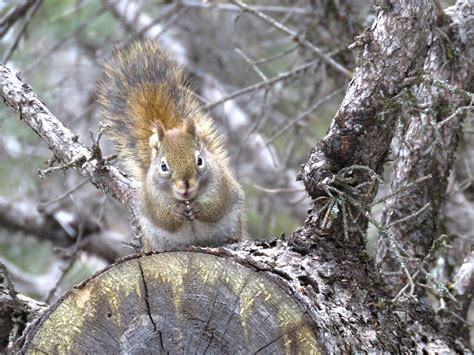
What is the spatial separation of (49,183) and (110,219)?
66cm

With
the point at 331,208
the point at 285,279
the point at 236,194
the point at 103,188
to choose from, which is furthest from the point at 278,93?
the point at 285,279

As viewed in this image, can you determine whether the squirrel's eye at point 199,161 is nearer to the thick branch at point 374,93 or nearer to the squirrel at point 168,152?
the squirrel at point 168,152

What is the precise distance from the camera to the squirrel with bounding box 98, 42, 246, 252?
315 cm

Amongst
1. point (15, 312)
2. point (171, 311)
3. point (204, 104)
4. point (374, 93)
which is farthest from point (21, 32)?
point (171, 311)

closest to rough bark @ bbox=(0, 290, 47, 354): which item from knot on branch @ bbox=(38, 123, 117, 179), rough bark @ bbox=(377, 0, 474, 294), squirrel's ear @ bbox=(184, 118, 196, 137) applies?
knot on branch @ bbox=(38, 123, 117, 179)

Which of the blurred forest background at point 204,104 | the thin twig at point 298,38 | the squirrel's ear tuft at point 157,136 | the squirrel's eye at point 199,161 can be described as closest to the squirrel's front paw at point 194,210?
the squirrel's eye at point 199,161

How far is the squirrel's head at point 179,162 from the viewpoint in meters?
3.08

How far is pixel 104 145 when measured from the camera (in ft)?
21.3

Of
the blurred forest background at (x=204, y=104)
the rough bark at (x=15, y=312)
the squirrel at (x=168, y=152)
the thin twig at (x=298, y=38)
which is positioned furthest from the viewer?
the blurred forest background at (x=204, y=104)

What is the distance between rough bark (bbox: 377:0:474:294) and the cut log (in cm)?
98

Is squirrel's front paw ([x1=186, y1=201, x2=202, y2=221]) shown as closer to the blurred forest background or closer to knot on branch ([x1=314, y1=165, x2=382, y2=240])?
knot on branch ([x1=314, y1=165, x2=382, y2=240])

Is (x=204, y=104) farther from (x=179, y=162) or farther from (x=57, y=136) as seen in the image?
(x=57, y=136)

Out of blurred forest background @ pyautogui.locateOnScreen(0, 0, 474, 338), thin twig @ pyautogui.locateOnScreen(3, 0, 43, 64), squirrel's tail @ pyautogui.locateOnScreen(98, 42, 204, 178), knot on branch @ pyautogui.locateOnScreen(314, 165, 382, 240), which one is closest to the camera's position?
knot on branch @ pyautogui.locateOnScreen(314, 165, 382, 240)

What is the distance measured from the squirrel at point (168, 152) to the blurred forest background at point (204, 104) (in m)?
0.30
